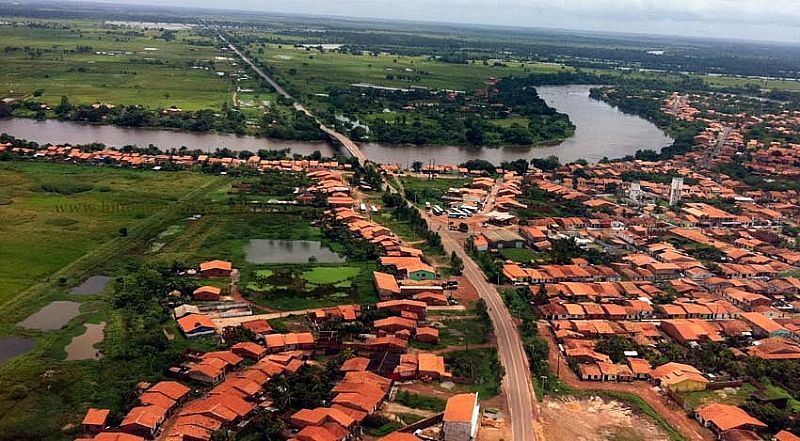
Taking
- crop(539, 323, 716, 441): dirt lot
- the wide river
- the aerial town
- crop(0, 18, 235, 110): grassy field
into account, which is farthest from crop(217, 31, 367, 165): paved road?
crop(539, 323, 716, 441): dirt lot

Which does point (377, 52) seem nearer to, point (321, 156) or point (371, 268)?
point (321, 156)

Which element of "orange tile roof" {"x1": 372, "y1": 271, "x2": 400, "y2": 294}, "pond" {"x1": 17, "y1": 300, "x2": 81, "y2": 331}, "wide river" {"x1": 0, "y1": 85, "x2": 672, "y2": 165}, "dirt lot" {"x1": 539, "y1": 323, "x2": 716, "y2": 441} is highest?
"wide river" {"x1": 0, "y1": 85, "x2": 672, "y2": 165}

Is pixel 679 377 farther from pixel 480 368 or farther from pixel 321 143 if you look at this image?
pixel 321 143

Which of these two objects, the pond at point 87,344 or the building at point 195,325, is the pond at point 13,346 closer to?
the pond at point 87,344

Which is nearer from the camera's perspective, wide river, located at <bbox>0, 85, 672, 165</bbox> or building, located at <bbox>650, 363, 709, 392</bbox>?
building, located at <bbox>650, 363, 709, 392</bbox>

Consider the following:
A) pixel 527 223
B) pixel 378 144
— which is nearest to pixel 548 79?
pixel 378 144

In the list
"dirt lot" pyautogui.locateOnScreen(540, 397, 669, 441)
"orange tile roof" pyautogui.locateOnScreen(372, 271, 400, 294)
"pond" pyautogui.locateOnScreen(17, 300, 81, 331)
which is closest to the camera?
"dirt lot" pyautogui.locateOnScreen(540, 397, 669, 441)

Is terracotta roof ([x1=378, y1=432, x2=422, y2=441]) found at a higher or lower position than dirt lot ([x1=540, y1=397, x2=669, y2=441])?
higher

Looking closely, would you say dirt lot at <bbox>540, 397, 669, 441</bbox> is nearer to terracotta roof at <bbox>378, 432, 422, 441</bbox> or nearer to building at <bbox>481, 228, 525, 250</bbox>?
terracotta roof at <bbox>378, 432, 422, 441</bbox>
